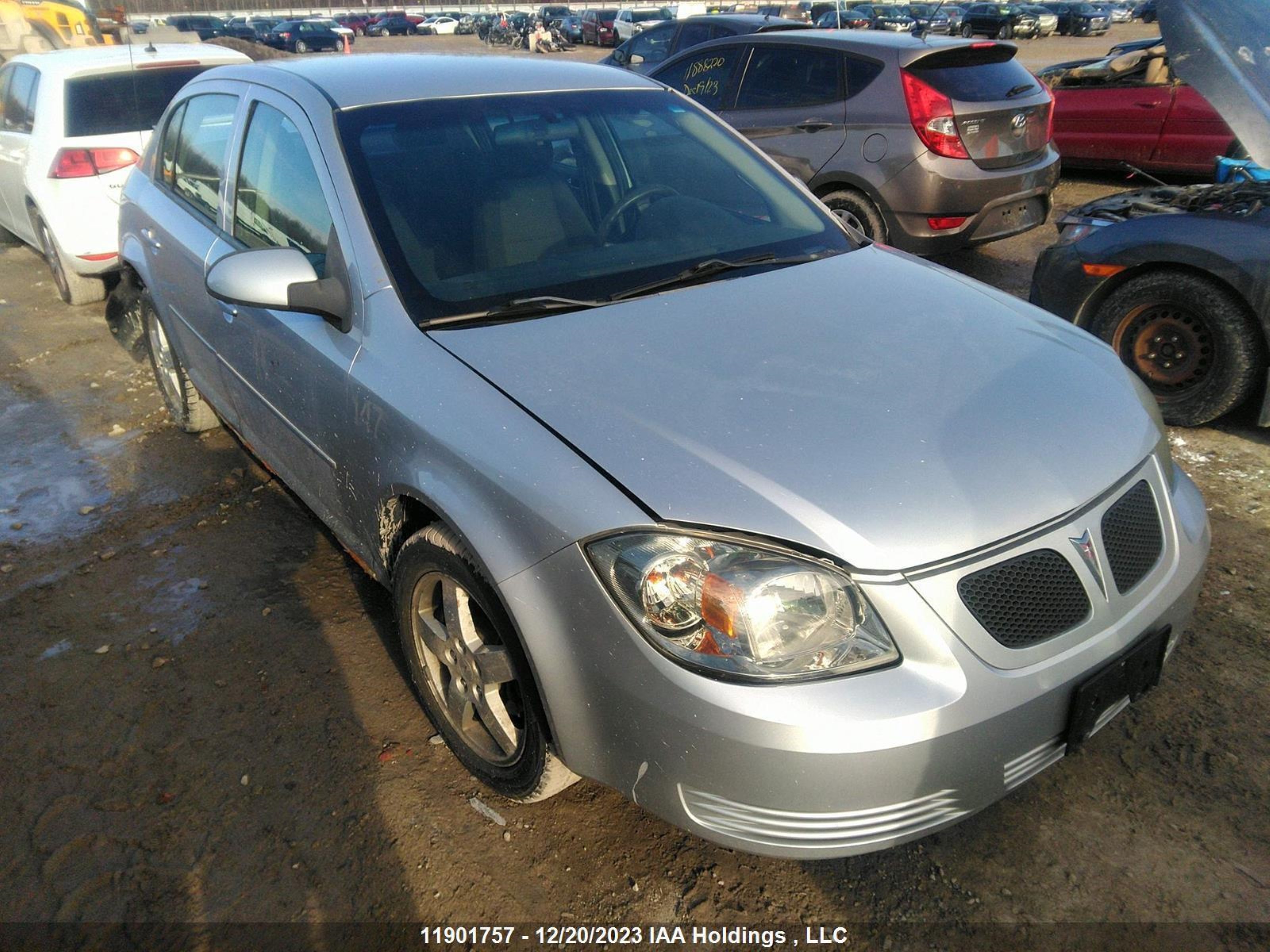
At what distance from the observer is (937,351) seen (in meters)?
2.28

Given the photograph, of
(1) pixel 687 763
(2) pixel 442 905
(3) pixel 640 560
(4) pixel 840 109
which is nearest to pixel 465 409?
(3) pixel 640 560

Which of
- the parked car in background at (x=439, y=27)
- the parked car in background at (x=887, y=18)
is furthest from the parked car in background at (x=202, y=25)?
the parked car in background at (x=887, y=18)

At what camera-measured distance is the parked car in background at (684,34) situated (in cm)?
809

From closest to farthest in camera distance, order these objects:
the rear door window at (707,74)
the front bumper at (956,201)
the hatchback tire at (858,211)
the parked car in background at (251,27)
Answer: the front bumper at (956,201)
the hatchback tire at (858,211)
the rear door window at (707,74)
the parked car in background at (251,27)

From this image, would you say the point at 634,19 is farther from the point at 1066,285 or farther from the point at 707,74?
the point at 1066,285

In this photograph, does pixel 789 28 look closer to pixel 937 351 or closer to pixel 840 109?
pixel 840 109

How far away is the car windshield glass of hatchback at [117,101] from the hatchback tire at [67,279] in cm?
78

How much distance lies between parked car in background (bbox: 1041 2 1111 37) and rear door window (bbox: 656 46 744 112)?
3769 centimetres

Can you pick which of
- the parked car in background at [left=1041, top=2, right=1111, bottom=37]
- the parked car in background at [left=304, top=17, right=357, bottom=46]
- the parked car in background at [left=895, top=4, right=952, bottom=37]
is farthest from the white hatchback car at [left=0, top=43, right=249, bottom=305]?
the parked car in background at [left=1041, top=2, right=1111, bottom=37]

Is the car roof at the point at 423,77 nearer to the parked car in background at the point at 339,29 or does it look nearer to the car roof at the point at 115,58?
the car roof at the point at 115,58

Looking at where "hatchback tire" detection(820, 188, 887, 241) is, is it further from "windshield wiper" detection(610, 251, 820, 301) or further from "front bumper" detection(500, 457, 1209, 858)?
"front bumper" detection(500, 457, 1209, 858)

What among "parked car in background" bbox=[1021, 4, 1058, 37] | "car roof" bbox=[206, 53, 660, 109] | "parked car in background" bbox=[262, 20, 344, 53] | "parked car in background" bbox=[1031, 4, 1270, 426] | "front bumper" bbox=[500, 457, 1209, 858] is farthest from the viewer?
"parked car in background" bbox=[262, 20, 344, 53]

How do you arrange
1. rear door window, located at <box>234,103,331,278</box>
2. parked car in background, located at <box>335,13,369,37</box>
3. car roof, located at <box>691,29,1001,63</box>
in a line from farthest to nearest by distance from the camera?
parked car in background, located at <box>335,13,369,37</box> < car roof, located at <box>691,29,1001,63</box> < rear door window, located at <box>234,103,331,278</box>

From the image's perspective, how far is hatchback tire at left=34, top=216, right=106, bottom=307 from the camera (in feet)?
20.9
